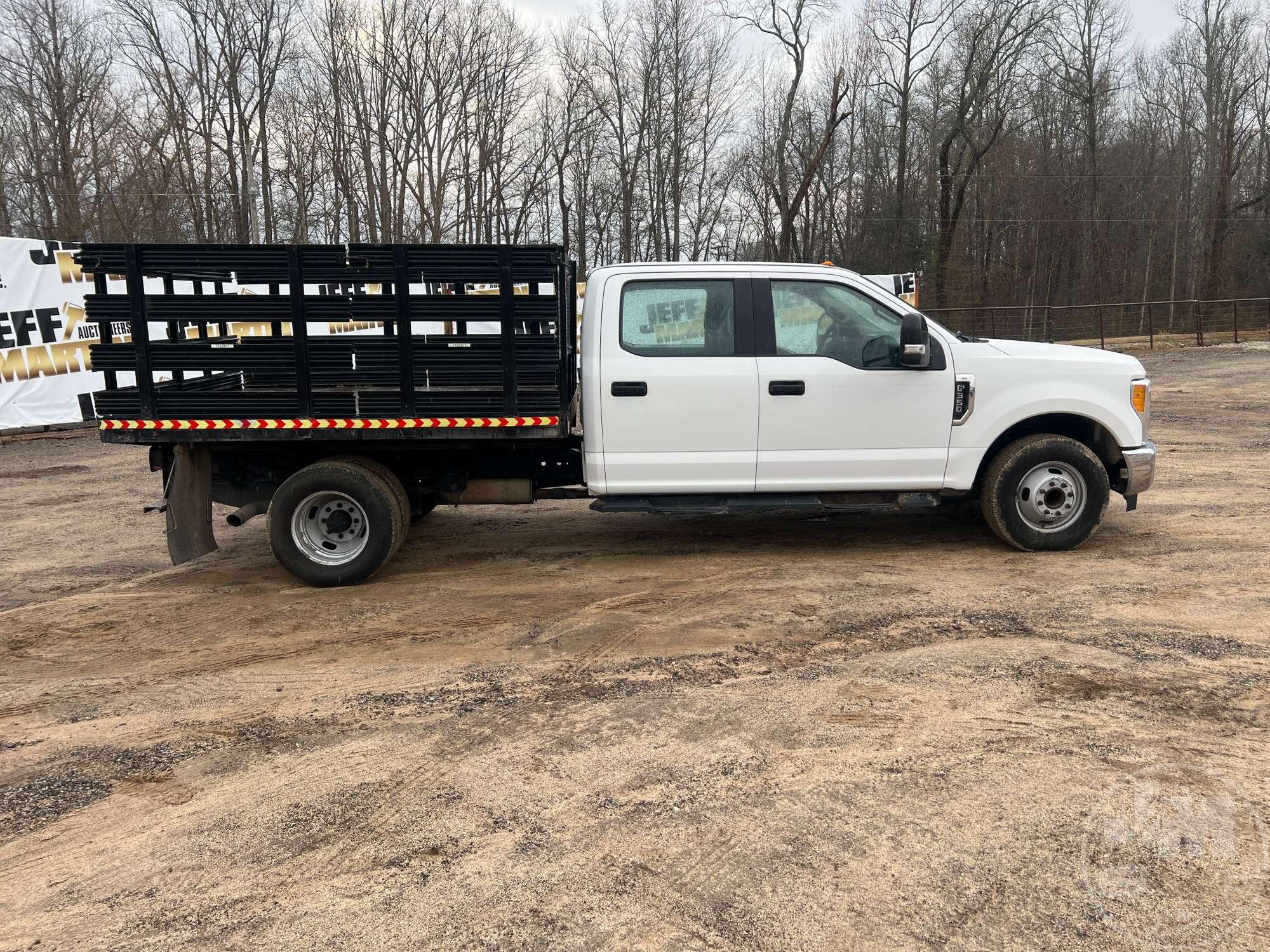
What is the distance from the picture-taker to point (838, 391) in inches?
249

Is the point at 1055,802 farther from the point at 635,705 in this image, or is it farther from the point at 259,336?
the point at 259,336

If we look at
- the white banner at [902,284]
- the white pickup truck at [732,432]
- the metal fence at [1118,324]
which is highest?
the white banner at [902,284]

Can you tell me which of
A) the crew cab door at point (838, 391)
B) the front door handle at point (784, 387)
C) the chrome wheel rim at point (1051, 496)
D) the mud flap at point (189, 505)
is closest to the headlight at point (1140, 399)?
the chrome wheel rim at point (1051, 496)

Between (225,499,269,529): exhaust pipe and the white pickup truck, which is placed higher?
the white pickup truck

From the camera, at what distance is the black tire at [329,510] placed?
6.17 meters

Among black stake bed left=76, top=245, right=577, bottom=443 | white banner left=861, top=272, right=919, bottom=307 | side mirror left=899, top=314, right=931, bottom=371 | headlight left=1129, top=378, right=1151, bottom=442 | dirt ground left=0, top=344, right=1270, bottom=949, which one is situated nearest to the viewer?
dirt ground left=0, top=344, right=1270, bottom=949

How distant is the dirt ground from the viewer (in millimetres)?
2855

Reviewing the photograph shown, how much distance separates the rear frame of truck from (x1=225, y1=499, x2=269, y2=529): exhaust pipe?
0.26m

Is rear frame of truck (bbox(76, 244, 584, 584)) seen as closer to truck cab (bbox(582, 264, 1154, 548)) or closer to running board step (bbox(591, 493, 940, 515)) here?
truck cab (bbox(582, 264, 1154, 548))

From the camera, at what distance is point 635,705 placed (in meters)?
4.35

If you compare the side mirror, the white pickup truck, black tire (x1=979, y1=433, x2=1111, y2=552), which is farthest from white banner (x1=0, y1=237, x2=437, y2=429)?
black tire (x1=979, y1=433, x2=1111, y2=552)

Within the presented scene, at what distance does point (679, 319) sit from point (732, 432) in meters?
0.90

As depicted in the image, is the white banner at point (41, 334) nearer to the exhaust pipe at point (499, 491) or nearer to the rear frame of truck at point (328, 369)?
the rear frame of truck at point (328, 369)

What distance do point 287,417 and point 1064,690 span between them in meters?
4.95
